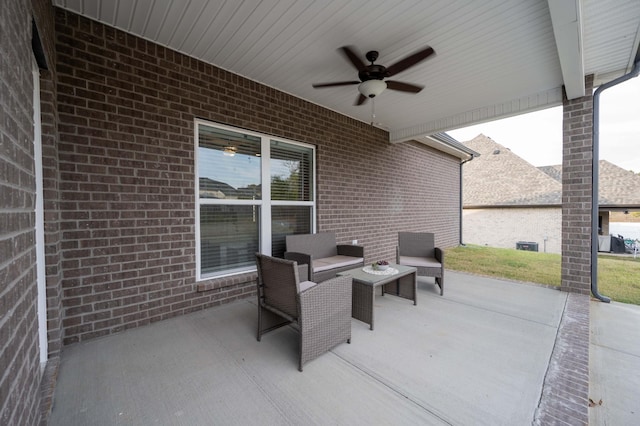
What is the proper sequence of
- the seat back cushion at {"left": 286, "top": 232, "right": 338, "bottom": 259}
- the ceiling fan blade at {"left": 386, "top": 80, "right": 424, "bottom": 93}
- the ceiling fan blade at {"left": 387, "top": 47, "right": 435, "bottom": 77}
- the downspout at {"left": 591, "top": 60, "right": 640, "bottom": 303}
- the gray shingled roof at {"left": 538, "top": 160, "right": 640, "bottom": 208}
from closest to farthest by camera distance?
the ceiling fan blade at {"left": 387, "top": 47, "right": 435, "bottom": 77} → the ceiling fan blade at {"left": 386, "top": 80, "right": 424, "bottom": 93} → the downspout at {"left": 591, "top": 60, "right": 640, "bottom": 303} → the seat back cushion at {"left": 286, "top": 232, "right": 338, "bottom": 259} → the gray shingled roof at {"left": 538, "top": 160, "right": 640, "bottom": 208}

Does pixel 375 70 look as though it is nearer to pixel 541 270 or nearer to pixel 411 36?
pixel 411 36

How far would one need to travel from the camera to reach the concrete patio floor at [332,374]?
5.53 ft

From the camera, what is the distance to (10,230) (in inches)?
39.9

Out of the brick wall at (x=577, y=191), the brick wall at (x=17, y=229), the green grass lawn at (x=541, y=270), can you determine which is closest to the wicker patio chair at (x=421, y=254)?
the green grass lawn at (x=541, y=270)

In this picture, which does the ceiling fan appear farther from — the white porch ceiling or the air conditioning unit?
the air conditioning unit

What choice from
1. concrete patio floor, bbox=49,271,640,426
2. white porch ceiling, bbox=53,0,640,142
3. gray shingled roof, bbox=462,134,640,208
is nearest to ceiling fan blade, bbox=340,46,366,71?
white porch ceiling, bbox=53,0,640,142

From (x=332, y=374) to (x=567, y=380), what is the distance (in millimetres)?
1816

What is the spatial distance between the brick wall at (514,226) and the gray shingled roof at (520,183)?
1.57 feet

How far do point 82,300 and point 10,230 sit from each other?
7.02 feet

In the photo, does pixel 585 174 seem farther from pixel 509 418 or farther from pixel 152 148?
pixel 152 148

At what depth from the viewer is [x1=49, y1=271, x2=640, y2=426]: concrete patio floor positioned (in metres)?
1.69

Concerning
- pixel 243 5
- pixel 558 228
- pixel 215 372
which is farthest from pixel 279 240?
pixel 558 228

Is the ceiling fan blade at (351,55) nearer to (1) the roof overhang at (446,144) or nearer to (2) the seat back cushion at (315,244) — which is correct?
(2) the seat back cushion at (315,244)

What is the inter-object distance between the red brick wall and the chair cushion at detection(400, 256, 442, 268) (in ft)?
8.34
